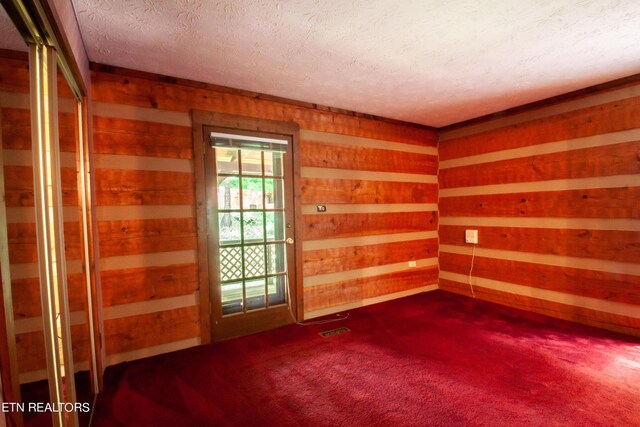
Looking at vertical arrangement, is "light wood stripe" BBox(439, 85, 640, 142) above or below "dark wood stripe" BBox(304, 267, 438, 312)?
above

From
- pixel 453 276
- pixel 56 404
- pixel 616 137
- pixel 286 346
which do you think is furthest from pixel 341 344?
pixel 616 137

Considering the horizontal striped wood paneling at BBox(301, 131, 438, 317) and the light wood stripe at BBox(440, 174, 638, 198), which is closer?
the light wood stripe at BBox(440, 174, 638, 198)

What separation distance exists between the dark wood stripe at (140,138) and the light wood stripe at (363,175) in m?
1.26

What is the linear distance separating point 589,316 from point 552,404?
1792mm

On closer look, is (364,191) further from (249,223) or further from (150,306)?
(150,306)

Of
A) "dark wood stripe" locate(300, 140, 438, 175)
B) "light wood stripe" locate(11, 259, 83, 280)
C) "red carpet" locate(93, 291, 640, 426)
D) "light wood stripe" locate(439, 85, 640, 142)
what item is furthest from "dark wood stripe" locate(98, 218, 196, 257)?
"light wood stripe" locate(439, 85, 640, 142)

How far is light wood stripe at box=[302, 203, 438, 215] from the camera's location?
344 cm

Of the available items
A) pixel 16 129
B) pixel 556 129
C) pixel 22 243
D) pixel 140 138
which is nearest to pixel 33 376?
pixel 22 243

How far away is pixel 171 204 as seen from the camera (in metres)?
2.65

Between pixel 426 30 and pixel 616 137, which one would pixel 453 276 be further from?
pixel 426 30

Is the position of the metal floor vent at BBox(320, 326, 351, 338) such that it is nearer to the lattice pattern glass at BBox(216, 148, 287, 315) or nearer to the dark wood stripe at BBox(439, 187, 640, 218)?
the lattice pattern glass at BBox(216, 148, 287, 315)

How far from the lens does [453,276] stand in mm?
4348

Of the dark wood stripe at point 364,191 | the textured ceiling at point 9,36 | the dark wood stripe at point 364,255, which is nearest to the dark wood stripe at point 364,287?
the dark wood stripe at point 364,255

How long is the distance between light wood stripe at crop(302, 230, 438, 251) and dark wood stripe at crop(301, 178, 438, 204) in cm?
47
